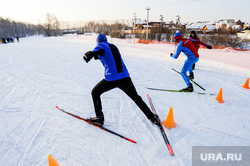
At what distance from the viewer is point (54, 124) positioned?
309 centimetres

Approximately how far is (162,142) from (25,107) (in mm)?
3449

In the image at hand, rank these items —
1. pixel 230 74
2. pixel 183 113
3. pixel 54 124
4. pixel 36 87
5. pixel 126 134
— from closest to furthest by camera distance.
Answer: pixel 126 134, pixel 54 124, pixel 183 113, pixel 36 87, pixel 230 74

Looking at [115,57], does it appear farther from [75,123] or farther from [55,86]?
[55,86]

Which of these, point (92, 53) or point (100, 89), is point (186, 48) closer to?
point (100, 89)

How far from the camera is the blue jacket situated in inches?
99.0

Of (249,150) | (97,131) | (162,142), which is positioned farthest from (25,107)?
(249,150)

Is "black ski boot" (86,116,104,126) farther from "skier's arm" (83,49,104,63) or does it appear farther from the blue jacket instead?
"skier's arm" (83,49,104,63)

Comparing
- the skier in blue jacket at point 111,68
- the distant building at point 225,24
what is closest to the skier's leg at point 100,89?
the skier in blue jacket at point 111,68

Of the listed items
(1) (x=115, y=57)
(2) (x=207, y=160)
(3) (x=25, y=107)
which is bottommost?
(2) (x=207, y=160)

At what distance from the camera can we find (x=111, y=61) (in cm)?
257

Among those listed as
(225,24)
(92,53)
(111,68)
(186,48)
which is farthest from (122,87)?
(225,24)

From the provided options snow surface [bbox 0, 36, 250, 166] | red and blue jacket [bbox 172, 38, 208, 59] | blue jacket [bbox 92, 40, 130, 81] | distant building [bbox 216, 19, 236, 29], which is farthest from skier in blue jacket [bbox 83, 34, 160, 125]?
distant building [bbox 216, 19, 236, 29]

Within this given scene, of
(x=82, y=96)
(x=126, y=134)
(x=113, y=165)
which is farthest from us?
(x=82, y=96)

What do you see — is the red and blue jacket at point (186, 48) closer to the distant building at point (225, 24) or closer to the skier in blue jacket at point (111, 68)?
the skier in blue jacket at point (111, 68)
